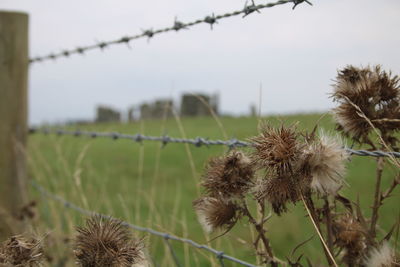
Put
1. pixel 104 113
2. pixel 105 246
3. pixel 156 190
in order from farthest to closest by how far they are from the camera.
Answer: pixel 104 113 < pixel 156 190 < pixel 105 246

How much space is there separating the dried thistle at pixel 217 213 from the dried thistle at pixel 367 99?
0.38 meters

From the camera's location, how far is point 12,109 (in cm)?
349

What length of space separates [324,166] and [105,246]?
55 centimetres

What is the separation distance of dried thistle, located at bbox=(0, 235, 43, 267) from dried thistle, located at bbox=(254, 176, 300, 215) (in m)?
0.57

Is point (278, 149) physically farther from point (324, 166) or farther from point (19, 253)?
point (19, 253)

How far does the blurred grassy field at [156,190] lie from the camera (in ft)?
10.1

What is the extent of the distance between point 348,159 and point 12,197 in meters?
2.65

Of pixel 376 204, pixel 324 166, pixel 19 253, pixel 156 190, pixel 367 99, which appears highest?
pixel 367 99

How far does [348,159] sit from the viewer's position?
1.29 meters

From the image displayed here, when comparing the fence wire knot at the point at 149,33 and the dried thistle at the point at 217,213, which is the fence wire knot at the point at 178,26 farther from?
the dried thistle at the point at 217,213

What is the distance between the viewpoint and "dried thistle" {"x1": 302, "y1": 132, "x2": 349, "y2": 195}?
1197 mm

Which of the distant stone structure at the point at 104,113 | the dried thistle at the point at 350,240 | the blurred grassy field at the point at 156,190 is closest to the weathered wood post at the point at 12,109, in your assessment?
the blurred grassy field at the point at 156,190

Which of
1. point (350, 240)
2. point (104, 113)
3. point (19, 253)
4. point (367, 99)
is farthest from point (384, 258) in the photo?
point (104, 113)

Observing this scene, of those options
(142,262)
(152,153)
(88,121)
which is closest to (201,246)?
(142,262)
